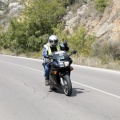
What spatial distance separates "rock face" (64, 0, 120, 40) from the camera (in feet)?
91.5

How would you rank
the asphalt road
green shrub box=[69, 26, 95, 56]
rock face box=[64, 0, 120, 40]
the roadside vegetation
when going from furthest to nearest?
the roadside vegetation < rock face box=[64, 0, 120, 40] < green shrub box=[69, 26, 95, 56] < the asphalt road

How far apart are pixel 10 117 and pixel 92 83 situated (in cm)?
582

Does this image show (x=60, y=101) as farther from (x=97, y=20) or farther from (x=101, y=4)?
(x=101, y=4)

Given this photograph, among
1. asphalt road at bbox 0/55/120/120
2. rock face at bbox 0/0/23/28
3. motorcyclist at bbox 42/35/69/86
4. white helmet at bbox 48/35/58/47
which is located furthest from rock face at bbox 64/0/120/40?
rock face at bbox 0/0/23/28

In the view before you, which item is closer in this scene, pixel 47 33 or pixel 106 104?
pixel 106 104

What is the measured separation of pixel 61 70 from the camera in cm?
1010

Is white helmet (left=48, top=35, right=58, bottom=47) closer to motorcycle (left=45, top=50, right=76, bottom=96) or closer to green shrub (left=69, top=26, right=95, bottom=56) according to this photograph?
motorcycle (left=45, top=50, right=76, bottom=96)

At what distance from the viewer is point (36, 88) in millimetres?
11828

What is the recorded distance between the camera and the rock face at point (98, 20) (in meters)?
27.9

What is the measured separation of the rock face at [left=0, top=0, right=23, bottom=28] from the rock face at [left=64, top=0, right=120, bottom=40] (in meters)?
23.0

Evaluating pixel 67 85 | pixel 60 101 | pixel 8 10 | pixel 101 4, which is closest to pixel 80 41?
pixel 101 4

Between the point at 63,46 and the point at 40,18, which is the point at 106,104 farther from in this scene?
the point at 40,18

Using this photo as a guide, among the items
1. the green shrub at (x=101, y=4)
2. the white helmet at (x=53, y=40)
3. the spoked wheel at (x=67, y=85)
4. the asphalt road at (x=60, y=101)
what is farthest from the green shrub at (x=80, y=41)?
the spoked wheel at (x=67, y=85)

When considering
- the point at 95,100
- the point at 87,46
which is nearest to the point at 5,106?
the point at 95,100
